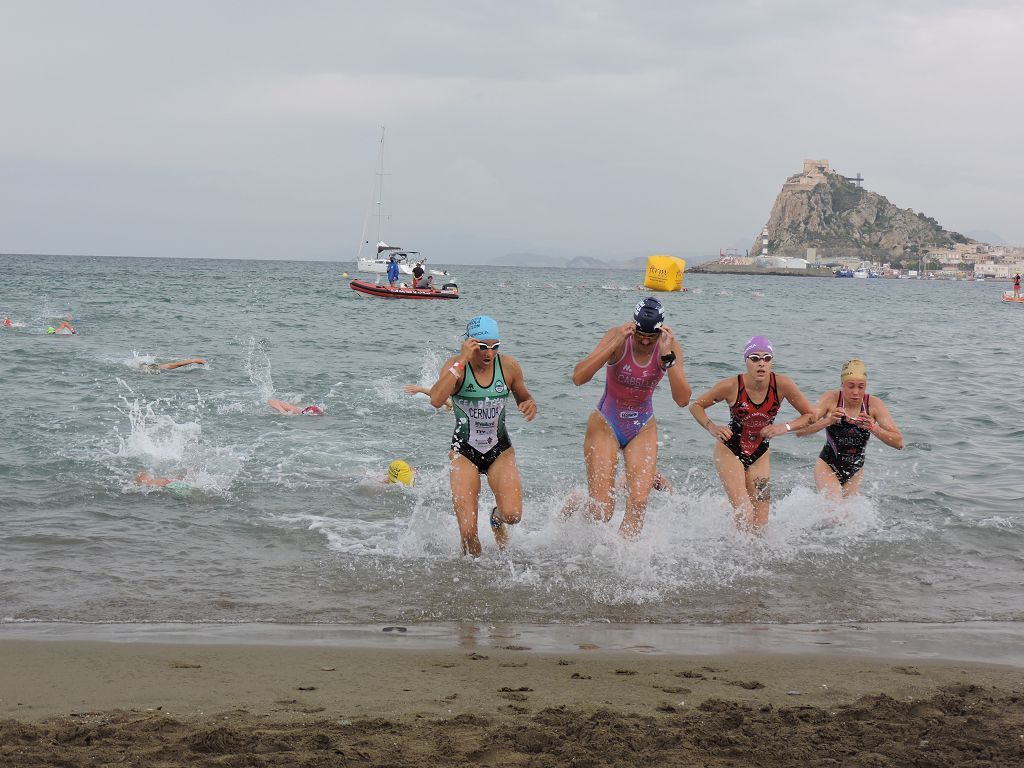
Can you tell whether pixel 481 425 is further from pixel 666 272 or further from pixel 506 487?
pixel 666 272

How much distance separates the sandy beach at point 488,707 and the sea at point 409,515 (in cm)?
94

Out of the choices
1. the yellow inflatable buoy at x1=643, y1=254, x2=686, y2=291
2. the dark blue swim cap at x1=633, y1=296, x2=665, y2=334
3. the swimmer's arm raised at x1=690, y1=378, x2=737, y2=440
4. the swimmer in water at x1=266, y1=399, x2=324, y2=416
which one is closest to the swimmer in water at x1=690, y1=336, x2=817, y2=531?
the swimmer's arm raised at x1=690, y1=378, x2=737, y2=440

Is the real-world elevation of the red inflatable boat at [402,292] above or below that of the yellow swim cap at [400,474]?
above

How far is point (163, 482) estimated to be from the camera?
958 cm

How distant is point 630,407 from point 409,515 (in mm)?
2707

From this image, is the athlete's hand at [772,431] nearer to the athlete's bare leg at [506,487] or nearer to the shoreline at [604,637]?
the shoreline at [604,637]

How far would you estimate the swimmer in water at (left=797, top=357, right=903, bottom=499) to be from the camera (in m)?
8.75

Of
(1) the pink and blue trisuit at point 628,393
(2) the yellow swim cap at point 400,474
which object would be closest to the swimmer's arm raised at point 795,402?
(1) the pink and blue trisuit at point 628,393

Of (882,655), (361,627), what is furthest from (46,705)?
(882,655)

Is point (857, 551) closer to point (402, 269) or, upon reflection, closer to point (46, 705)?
point (46, 705)

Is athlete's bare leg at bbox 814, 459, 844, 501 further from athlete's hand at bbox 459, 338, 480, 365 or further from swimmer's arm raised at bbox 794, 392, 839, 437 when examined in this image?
athlete's hand at bbox 459, 338, 480, 365

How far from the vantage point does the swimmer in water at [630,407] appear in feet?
24.1

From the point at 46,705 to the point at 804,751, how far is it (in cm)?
341

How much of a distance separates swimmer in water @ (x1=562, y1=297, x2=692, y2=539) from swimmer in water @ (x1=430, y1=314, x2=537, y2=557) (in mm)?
595
